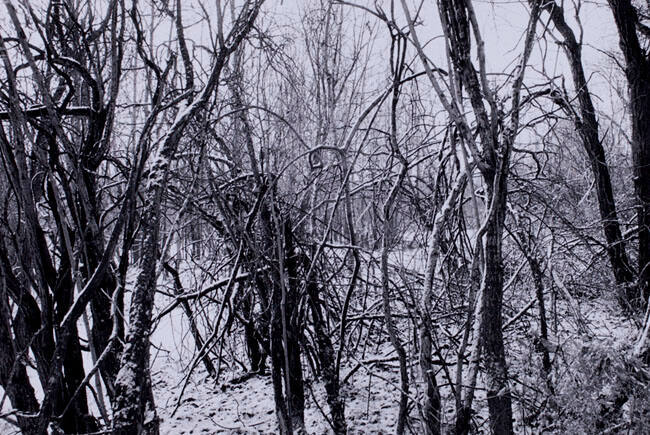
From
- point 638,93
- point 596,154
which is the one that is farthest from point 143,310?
point 638,93

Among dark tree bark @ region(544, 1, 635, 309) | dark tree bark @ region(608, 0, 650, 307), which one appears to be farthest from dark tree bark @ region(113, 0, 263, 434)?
dark tree bark @ region(608, 0, 650, 307)

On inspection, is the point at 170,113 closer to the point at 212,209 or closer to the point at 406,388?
the point at 212,209

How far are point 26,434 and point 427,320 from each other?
2261mm

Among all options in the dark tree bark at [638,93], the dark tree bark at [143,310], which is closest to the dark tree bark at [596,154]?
the dark tree bark at [638,93]

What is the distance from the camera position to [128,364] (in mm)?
1821

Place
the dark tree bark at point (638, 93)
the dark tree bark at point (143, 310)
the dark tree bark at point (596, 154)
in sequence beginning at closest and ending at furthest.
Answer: the dark tree bark at point (143, 310), the dark tree bark at point (638, 93), the dark tree bark at point (596, 154)

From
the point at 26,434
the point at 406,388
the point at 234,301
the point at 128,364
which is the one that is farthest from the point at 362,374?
the point at 128,364

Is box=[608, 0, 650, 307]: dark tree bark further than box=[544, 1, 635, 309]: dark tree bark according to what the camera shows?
No

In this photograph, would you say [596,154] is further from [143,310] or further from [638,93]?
[143,310]

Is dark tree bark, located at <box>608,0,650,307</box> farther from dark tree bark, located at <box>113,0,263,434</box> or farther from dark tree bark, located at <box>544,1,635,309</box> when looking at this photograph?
dark tree bark, located at <box>113,0,263,434</box>

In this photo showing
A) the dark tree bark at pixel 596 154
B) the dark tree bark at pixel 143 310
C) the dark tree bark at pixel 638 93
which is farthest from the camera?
the dark tree bark at pixel 596 154

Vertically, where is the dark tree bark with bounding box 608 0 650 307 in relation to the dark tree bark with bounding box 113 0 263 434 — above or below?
above

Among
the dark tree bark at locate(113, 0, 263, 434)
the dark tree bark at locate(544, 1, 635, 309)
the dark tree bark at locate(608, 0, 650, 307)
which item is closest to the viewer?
the dark tree bark at locate(113, 0, 263, 434)

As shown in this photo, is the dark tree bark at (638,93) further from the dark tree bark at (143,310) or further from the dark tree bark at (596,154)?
the dark tree bark at (143,310)
